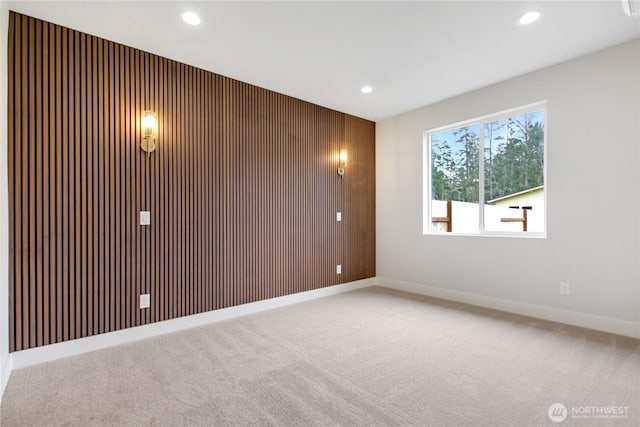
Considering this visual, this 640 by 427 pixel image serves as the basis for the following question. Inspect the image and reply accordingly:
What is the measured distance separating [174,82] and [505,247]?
13.7 feet

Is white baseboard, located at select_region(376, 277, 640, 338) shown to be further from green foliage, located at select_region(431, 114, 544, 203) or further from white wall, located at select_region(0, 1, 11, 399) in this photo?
white wall, located at select_region(0, 1, 11, 399)

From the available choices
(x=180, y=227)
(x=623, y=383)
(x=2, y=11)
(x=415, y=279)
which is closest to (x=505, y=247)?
(x=415, y=279)

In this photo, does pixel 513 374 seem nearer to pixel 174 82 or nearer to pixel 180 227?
pixel 180 227

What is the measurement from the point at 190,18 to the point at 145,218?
5.98 ft

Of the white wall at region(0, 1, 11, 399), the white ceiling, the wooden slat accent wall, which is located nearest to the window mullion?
the white ceiling

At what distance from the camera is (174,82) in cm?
322

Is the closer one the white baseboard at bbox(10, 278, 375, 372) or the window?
the white baseboard at bbox(10, 278, 375, 372)

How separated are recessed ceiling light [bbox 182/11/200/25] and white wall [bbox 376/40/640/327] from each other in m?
3.31

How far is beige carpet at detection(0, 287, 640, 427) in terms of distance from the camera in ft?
5.90

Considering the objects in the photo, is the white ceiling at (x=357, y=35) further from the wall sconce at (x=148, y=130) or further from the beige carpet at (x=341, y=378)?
the beige carpet at (x=341, y=378)

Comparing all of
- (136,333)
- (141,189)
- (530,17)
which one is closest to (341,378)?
(136,333)

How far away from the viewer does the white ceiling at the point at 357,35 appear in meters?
2.41

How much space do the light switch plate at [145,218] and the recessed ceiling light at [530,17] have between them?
3.71 metres

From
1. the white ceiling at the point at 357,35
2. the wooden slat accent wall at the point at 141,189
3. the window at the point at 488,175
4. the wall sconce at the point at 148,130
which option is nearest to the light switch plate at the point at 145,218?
the wooden slat accent wall at the point at 141,189
